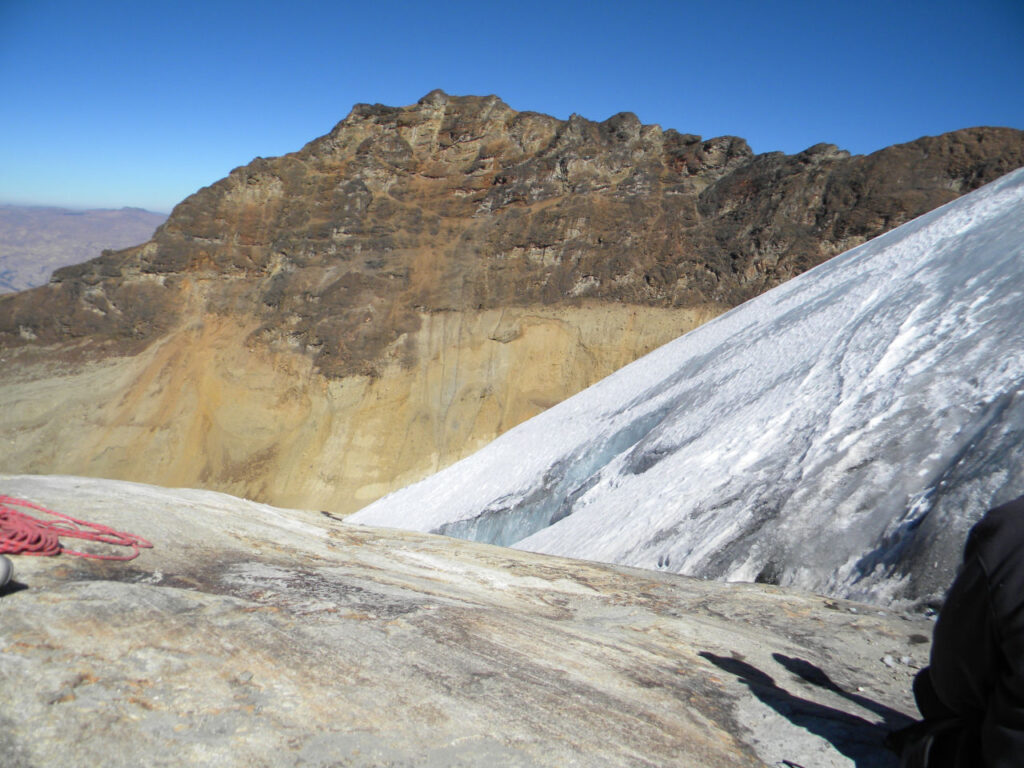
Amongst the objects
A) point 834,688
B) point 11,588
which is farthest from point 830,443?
point 11,588

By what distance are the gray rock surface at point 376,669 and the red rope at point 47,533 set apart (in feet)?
0.28

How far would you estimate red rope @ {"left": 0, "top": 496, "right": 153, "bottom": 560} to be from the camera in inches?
129

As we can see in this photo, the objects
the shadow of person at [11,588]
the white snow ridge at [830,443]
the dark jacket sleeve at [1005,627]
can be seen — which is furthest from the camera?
the white snow ridge at [830,443]

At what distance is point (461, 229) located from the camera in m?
28.7

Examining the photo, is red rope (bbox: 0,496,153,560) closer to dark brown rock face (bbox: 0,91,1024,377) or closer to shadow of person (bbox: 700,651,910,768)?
shadow of person (bbox: 700,651,910,768)

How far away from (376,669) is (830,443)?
548cm

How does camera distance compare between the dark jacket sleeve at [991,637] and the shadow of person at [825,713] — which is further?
the shadow of person at [825,713]

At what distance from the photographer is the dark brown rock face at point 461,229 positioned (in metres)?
24.6

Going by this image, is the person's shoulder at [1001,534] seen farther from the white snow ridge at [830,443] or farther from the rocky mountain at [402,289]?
the rocky mountain at [402,289]

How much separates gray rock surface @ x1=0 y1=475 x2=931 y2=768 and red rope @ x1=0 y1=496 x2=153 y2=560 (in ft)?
0.28

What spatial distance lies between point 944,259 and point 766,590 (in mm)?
6389

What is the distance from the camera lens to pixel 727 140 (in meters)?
27.0

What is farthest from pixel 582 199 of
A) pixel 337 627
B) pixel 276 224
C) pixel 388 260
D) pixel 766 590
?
pixel 337 627

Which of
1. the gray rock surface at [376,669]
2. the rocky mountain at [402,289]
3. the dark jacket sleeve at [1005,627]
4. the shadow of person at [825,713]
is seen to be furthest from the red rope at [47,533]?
the rocky mountain at [402,289]
